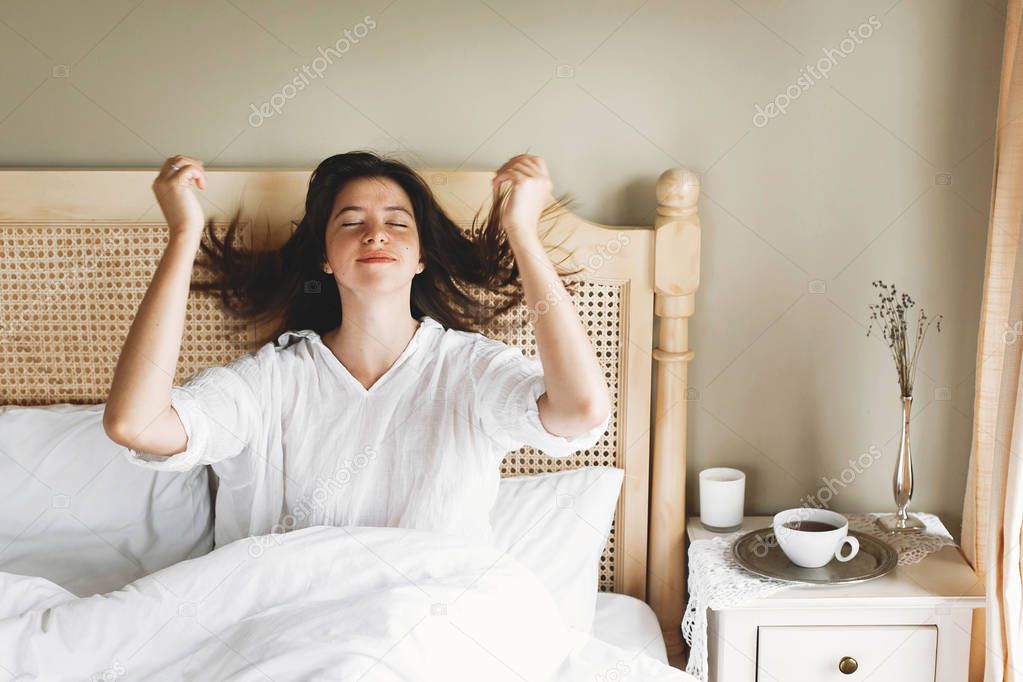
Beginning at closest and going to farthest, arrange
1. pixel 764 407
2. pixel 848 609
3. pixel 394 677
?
1. pixel 394 677
2. pixel 848 609
3. pixel 764 407

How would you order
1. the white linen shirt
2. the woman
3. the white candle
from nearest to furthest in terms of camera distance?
the woman < the white linen shirt < the white candle

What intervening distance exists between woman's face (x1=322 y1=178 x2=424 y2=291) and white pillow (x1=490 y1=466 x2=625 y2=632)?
0.49 metres

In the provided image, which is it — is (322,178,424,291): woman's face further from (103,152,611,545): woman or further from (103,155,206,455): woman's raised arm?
(103,155,206,455): woman's raised arm

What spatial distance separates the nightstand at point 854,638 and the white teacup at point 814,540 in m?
0.06

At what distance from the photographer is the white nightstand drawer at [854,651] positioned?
174cm

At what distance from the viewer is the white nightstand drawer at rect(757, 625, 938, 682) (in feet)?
5.71

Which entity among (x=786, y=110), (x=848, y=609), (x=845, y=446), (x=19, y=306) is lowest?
(x=848, y=609)

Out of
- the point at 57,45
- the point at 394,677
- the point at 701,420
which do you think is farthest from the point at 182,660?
the point at 57,45

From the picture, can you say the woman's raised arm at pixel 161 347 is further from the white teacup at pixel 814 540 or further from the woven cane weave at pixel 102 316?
the white teacup at pixel 814 540

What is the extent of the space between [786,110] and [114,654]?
1544 mm

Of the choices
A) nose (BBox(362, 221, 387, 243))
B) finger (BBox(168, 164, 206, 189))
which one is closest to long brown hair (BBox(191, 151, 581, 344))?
nose (BBox(362, 221, 387, 243))

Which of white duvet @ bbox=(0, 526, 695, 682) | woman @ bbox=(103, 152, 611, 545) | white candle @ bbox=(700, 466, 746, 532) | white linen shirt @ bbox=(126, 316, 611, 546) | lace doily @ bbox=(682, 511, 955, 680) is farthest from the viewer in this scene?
white candle @ bbox=(700, 466, 746, 532)

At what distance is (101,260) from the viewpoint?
1.93 metres

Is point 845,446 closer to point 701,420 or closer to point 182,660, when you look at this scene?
point 701,420
